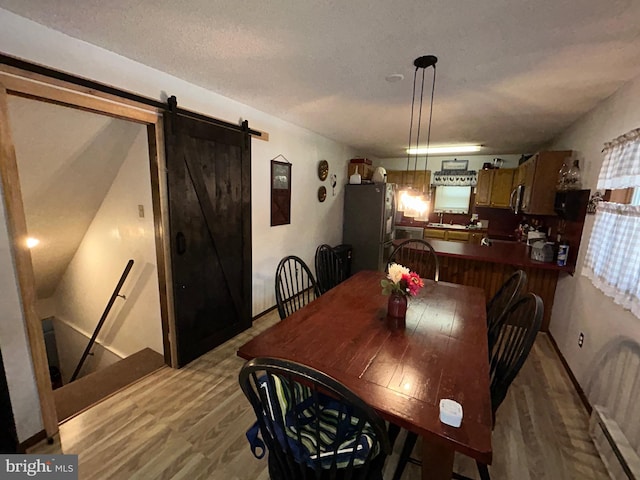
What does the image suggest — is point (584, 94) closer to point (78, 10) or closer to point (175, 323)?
point (78, 10)

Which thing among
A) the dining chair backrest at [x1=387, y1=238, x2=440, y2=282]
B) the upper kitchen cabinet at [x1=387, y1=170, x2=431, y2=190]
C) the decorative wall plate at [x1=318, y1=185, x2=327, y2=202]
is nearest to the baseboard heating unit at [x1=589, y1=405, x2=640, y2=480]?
the dining chair backrest at [x1=387, y1=238, x2=440, y2=282]

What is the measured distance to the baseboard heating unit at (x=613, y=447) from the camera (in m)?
1.38

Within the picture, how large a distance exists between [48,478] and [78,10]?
7.88ft

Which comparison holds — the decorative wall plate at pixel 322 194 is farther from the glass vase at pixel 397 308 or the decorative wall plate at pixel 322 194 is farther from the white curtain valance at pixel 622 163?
the white curtain valance at pixel 622 163

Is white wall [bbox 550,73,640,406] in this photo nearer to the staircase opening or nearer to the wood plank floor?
the wood plank floor

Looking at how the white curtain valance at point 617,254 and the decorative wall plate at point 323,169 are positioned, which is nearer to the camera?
the white curtain valance at point 617,254

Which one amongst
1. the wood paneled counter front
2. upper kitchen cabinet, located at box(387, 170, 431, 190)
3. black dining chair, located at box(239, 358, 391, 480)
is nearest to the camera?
black dining chair, located at box(239, 358, 391, 480)

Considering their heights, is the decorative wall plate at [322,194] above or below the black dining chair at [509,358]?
above

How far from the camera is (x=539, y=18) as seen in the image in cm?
130

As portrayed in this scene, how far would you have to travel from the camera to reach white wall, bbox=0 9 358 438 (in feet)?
4.87

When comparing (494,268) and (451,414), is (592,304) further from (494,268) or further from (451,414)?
(451,414)

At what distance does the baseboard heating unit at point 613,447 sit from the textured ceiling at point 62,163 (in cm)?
369

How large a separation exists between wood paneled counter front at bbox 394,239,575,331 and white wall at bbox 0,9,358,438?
1.85 m

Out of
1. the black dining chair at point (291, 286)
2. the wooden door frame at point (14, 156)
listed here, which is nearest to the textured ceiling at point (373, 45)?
the wooden door frame at point (14, 156)
